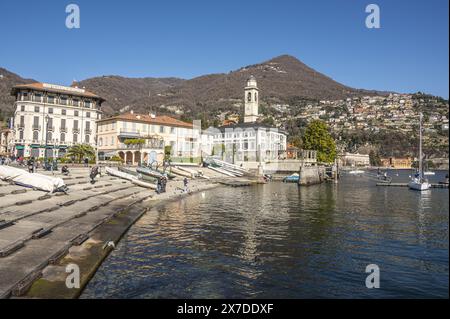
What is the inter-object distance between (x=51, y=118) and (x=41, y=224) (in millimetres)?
71680

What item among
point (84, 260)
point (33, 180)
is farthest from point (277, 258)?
point (33, 180)

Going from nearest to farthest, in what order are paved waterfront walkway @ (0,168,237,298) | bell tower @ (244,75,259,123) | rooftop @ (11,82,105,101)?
paved waterfront walkway @ (0,168,237,298) < rooftop @ (11,82,105,101) < bell tower @ (244,75,259,123)

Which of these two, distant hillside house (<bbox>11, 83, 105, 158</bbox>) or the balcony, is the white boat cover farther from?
the balcony

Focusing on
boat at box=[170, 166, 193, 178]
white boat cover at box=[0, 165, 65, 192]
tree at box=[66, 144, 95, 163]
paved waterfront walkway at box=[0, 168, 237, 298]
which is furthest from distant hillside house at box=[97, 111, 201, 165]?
paved waterfront walkway at box=[0, 168, 237, 298]

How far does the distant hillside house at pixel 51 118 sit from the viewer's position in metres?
79.0

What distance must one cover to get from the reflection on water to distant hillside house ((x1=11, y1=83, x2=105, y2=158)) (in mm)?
63593

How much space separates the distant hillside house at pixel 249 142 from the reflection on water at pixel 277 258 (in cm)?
7409

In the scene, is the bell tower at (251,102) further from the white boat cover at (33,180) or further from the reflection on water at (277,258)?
the reflection on water at (277,258)

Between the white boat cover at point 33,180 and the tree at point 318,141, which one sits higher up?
the tree at point 318,141

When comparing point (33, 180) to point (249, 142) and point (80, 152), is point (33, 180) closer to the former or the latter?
point (80, 152)

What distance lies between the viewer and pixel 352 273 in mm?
13797

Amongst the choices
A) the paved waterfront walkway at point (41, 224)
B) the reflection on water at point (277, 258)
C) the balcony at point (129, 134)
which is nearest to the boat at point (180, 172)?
the balcony at point (129, 134)

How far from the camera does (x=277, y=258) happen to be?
53.1 feet

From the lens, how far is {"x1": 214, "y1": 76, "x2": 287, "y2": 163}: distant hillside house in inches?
4050
